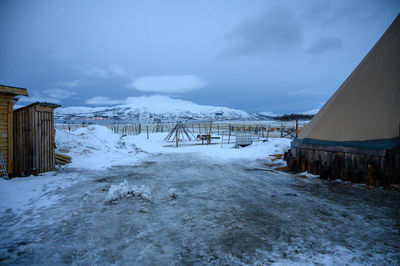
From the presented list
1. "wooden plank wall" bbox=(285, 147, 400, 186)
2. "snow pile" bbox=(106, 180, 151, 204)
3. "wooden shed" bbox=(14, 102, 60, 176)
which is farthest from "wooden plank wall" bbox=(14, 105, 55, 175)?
"wooden plank wall" bbox=(285, 147, 400, 186)

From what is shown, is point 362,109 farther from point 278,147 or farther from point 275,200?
point 278,147

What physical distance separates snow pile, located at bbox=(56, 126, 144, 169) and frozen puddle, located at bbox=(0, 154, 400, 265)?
5095 millimetres

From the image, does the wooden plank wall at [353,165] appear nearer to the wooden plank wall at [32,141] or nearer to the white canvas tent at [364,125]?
the white canvas tent at [364,125]

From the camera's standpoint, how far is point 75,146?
47.2 feet

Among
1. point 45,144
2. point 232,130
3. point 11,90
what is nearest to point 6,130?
point 45,144

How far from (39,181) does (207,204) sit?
728cm

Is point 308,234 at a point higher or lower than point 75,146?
lower

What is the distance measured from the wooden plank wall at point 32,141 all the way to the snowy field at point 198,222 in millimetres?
1200

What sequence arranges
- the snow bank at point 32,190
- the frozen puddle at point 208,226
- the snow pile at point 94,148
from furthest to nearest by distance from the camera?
the snow pile at point 94,148 < the snow bank at point 32,190 < the frozen puddle at point 208,226

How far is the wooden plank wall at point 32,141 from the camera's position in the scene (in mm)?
9445

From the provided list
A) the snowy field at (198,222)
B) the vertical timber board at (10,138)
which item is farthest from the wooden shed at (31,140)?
the snowy field at (198,222)

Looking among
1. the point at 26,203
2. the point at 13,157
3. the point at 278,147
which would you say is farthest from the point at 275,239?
the point at 278,147

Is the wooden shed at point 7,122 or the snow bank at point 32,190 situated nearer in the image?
the snow bank at point 32,190

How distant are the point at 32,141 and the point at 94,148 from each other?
5.70 meters
